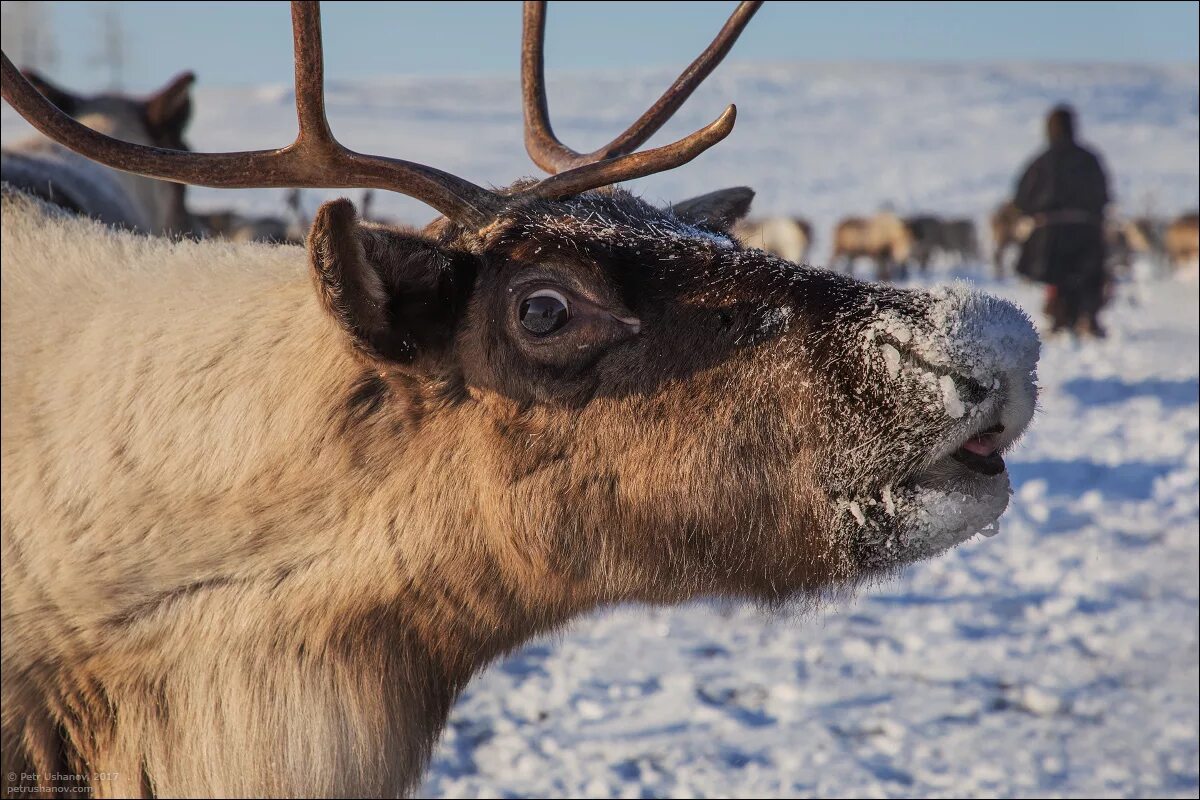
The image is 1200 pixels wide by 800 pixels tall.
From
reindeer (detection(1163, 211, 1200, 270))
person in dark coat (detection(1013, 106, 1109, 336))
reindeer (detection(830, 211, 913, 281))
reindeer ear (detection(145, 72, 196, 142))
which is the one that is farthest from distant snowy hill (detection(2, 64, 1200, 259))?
reindeer ear (detection(145, 72, 196, 142))

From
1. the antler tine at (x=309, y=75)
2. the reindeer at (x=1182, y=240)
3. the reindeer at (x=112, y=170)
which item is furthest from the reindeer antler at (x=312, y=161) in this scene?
the reindeer at (x=1182, y=240)

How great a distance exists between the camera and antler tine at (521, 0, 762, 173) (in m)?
2.83

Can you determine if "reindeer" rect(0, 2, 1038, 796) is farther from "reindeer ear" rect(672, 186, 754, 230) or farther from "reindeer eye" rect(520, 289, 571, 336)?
"reindeer ear" rect(672, 186, 754, 230)

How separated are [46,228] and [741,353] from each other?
1767 mm

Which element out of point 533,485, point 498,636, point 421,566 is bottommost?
point 498,636

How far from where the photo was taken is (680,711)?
4.26 metres

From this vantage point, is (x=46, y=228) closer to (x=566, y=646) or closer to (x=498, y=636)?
(x=498, y=636)

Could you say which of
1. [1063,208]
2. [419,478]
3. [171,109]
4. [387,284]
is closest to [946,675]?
[419,478]

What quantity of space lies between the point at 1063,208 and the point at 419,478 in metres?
11.1

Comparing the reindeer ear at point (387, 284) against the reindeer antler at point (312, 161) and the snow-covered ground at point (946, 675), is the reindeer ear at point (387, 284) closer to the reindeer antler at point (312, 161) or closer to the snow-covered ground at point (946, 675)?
the reindeer antler at point (312, 161)

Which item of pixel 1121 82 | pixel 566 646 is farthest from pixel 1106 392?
pixel 1121 82

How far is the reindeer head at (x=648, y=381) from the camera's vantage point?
205 cm

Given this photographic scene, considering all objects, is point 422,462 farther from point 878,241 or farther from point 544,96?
point 878,241

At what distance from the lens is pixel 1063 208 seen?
1162 cm
